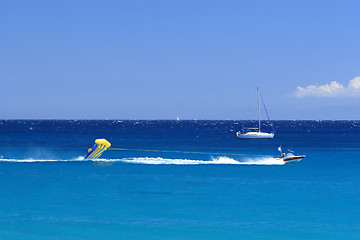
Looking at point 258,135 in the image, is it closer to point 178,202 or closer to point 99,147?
point 99,147

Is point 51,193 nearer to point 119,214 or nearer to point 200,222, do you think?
point 119,214

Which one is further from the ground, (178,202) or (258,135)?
(258,135)

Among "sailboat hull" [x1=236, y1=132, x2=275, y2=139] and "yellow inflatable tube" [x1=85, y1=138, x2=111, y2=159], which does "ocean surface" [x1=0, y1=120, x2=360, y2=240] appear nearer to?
"yellow inflatable tube" [x1=85, y1=138, x2=111, y2=159]

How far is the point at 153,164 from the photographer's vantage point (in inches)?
2298

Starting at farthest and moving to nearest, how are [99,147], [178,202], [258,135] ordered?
[258,135]
[99,147]
[178,202]

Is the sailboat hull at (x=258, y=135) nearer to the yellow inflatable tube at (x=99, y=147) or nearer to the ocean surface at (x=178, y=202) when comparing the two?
the ocean surface at (x=178, y=202)

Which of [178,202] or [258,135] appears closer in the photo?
[178,202]

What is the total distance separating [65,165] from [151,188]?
20590mm

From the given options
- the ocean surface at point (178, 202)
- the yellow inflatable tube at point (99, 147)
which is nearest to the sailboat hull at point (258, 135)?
the ocean surface at point (178, 202)

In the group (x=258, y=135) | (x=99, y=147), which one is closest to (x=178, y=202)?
(x=99, y=147)

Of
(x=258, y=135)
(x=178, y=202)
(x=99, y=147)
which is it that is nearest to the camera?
(x=178, y=202)

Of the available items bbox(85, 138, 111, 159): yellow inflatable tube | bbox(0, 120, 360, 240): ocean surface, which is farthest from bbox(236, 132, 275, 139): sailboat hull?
bbox(85, 138, 111, 159): yellow inflatable tube

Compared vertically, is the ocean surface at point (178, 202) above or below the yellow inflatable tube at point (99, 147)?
below

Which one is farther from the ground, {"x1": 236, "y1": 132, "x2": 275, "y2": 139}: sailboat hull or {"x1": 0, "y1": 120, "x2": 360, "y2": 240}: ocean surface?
{"x1": 236, "y1": 132, "x2": 275, "y2": 139}: sailboat hull
